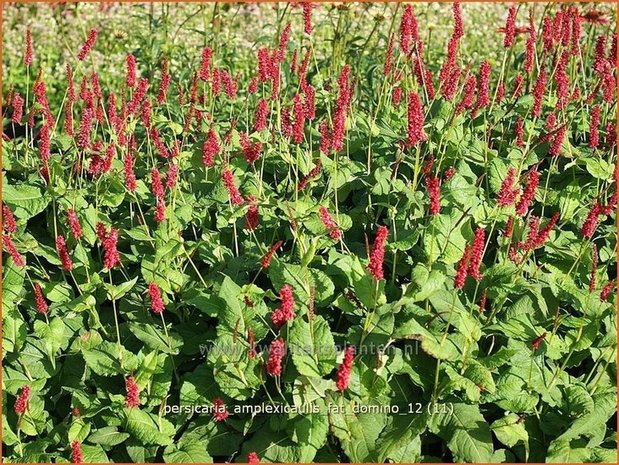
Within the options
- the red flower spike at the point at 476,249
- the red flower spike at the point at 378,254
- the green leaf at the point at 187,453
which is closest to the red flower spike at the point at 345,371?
the red flower spike at the point at 378,254

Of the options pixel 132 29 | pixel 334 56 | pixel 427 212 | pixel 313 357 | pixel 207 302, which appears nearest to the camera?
pixel 313 357

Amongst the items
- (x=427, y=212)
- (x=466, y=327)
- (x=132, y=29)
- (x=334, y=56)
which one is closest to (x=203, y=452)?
(x=466, y=327)

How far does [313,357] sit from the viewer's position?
251 centimetres

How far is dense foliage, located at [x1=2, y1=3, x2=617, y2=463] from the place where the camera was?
2.55m

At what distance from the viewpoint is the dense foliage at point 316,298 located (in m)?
2.55

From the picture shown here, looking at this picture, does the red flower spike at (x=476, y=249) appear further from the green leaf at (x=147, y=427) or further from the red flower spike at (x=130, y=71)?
the red flower spike at (x=130, y=71)

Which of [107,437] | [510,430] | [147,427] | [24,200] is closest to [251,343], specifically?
[147,427]

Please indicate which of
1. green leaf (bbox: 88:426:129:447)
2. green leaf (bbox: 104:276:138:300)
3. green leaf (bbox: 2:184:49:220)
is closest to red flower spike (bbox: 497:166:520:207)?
green leaf (bbox: 104:276:138:300)

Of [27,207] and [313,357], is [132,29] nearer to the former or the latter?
[27,207]

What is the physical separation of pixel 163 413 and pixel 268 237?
0.81 metres

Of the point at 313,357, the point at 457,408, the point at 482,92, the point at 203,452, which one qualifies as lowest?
the point at 203,452

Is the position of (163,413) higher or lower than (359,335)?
lower

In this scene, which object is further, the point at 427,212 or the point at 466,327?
the point at 427,212

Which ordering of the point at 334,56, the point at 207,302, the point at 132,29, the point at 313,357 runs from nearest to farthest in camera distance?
the point at 313,357, the point at 207,302, the point at 334,56, the point at 132,29
